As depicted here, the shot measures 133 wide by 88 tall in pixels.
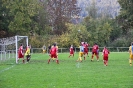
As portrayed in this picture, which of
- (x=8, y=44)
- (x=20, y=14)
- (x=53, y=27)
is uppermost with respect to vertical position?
(x=20, y=14)

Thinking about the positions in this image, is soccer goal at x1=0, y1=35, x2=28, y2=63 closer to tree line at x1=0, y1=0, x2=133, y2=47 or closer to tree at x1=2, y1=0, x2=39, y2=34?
tree at x1=2, y1=0, x2=39, y2=34

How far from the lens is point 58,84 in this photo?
15.4m

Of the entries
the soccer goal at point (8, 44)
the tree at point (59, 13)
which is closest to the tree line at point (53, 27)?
the tree at point (59, 13)

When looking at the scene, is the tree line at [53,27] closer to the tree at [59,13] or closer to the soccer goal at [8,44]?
the tree at [59,13]

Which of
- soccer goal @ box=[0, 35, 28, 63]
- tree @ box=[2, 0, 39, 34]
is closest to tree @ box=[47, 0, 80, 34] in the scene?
tree @ box=[2, 0, 39, 34]

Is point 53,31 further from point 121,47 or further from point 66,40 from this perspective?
point 121,47

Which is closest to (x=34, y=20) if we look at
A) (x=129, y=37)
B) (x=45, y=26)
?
(x=45, y=26)

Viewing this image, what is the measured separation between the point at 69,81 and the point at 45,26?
206 ft

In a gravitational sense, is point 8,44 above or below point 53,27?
below

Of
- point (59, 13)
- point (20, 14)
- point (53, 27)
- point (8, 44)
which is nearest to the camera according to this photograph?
point (8, 44)

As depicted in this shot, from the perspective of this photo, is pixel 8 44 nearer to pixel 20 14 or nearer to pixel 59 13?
pixel 20 14

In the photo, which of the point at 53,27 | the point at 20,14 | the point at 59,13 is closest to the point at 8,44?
the point at 20,14

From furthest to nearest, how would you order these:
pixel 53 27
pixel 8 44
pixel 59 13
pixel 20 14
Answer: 1. pixel 53 27
2. pixel 59 13
3. pixel 20 14
4. pixel 8 44

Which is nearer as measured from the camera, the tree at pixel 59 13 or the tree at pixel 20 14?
the tree at pixel 20 14
